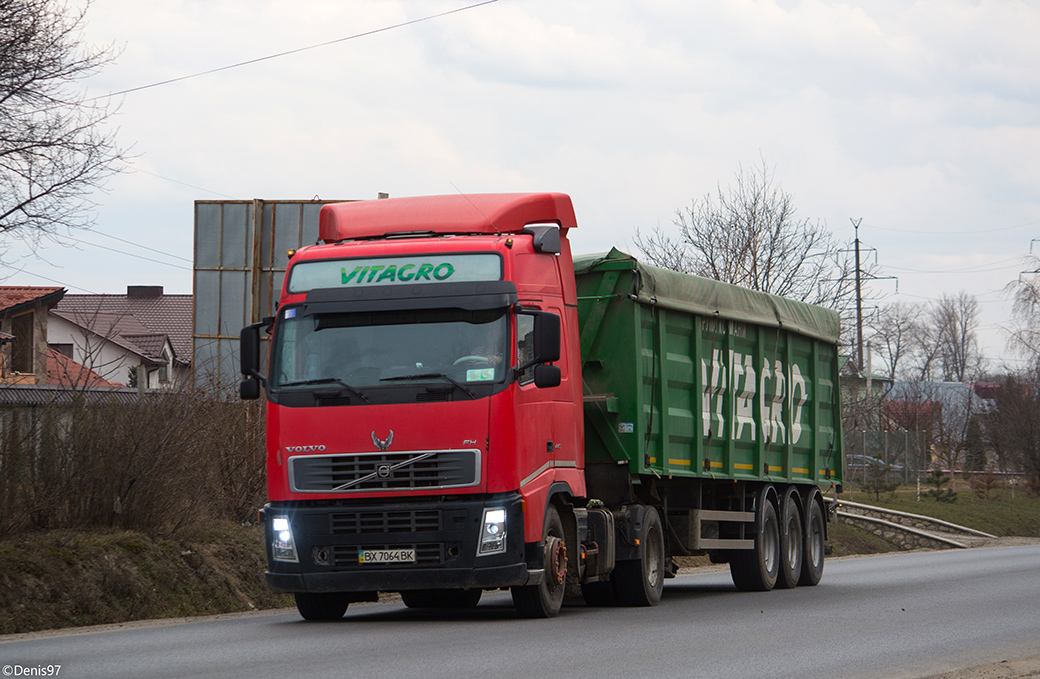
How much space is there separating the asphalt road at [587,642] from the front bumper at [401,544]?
0.42 metres

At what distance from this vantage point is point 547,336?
11.6 metres

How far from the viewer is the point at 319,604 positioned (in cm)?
1263

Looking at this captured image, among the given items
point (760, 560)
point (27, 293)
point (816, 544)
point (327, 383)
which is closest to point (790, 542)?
point (816, 544)

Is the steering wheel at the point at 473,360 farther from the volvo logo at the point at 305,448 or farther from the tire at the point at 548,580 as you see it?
the tire at the point at 548,580

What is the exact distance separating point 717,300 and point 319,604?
620 centimetres

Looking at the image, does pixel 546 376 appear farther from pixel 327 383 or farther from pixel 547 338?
pixel 327 383

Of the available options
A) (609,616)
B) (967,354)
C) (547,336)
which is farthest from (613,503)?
(967,354)

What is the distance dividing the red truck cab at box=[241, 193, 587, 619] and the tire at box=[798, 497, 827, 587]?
7751 millimetres

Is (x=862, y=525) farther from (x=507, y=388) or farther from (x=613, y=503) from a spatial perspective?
(x=507, y=388)

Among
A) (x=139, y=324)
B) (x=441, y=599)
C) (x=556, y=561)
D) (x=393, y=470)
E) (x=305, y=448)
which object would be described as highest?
(x=139, y=324)

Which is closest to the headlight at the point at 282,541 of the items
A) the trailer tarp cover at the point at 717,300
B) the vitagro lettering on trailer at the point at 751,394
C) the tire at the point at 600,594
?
the tire at the point at 600,594

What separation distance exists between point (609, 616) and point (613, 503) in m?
1.50

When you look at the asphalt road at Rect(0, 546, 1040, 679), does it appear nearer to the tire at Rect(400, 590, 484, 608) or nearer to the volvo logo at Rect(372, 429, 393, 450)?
the tire at Rect(400, 590, 484, 608)

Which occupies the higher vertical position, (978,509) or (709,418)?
(709,418)
